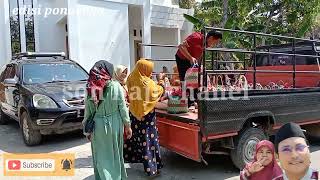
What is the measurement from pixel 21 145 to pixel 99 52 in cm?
698

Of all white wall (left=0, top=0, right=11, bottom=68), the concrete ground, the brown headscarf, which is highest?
white wall (left=0, top=0, right=11, bottom=68)

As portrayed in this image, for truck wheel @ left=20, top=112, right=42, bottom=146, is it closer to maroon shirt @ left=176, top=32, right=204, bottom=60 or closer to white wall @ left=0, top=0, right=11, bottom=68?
maroon shirt @ left=176, top=32, right=204, bottom=60

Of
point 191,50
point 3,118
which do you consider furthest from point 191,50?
point 3,118

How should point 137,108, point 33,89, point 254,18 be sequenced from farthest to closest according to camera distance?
point 254,18
point 33,89
point 137,108

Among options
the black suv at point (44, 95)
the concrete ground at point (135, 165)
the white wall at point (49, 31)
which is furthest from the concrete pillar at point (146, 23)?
the concrete ground at point (135, 165)

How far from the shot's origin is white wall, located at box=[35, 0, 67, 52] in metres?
14.8

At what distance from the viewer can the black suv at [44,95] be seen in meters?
6.62

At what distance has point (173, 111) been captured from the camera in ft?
16.8

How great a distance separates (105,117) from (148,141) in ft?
2.95

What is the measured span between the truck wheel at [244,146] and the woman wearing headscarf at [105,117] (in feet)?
5.09

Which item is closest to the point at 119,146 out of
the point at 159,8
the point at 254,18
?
the point at 159,8

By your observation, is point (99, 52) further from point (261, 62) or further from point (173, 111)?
point (173, 111)

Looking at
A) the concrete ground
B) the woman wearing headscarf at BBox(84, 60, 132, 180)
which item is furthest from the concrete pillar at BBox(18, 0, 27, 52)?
the woman wearing headscarf at BBox(84, 60, 132, 180)

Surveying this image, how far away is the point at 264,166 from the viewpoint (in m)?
2.47
